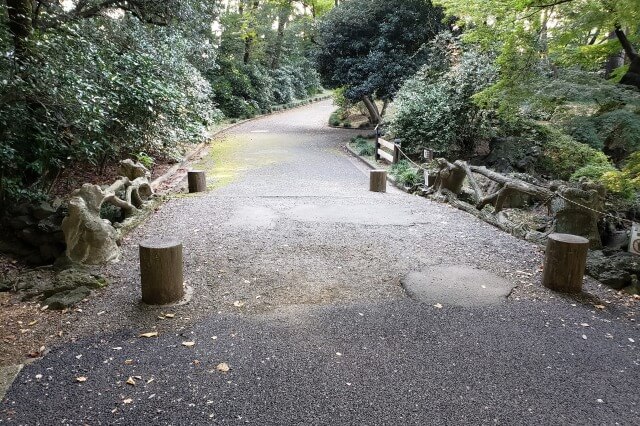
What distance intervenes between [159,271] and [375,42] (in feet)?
56.4

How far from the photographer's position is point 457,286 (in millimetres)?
4848

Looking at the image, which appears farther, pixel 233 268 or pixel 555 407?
pixel 233 268

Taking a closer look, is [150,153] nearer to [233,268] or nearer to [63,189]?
[63,189]

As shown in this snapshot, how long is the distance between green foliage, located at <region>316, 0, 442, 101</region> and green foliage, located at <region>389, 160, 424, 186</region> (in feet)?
21.8

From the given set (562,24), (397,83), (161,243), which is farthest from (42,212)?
(397,83)

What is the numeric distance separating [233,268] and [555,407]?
11.4 feet

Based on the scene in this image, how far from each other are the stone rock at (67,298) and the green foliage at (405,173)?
8207 mm

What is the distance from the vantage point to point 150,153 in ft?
42.5

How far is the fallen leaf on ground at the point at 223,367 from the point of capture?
132 inches

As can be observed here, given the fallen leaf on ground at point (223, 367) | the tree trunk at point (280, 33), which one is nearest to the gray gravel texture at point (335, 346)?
the fallen leaf on ground at point (223, 367)

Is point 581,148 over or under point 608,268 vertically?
over

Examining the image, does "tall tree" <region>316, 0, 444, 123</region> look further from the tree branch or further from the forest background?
the tree branch

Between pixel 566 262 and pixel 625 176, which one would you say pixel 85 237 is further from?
pixel 625 176

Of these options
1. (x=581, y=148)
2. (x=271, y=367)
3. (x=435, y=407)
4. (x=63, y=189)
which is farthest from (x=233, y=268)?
(x=581, y=148)
